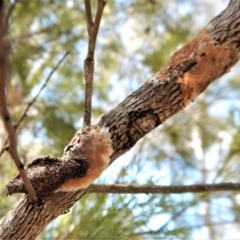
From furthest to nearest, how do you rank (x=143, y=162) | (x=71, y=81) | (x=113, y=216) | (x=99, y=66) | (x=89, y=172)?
(x=99, y=66) < (x=71, y=81) < (x=143, y=162) < (x=113, y=216) < (x=89, y=172)

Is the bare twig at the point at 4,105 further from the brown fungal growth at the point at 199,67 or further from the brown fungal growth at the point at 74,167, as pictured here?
the brown fungal growth at the point at 199,67

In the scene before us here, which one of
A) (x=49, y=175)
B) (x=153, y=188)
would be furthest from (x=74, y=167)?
(x=153, y=188)

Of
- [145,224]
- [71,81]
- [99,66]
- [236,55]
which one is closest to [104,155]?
[236,55]

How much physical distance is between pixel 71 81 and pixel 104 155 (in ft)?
2.19

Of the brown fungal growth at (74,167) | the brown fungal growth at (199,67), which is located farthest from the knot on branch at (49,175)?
the brown fungal growth at (199,67)

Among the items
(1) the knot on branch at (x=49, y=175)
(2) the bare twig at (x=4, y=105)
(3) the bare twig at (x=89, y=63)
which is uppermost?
(3) the bare twig at (x=89, y=63)

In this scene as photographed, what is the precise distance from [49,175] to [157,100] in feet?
0.34

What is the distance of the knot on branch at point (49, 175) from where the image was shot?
0.32 m

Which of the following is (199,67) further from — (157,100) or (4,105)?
(4,105)

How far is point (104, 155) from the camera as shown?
34 cm

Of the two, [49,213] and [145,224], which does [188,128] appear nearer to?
[145,224]

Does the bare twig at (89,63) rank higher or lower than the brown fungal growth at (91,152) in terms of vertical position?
higher

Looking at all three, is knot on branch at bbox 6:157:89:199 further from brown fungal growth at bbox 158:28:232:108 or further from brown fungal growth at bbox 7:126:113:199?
brown fungal growth at bbox 158:28:232:108

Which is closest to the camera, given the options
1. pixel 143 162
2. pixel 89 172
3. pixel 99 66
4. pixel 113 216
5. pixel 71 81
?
pixel 89 172
